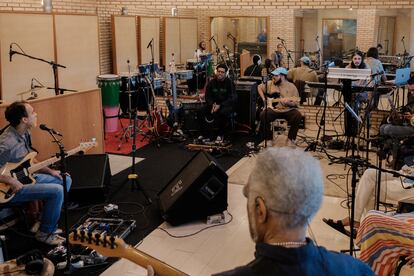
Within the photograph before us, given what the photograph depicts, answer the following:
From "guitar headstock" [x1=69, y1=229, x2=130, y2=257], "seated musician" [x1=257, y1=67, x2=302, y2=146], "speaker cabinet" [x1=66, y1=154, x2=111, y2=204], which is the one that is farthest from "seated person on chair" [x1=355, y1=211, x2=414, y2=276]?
"seated musician" [x1=257, y1=67, x2=302, y2=146]

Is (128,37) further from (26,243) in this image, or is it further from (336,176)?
(26,243)

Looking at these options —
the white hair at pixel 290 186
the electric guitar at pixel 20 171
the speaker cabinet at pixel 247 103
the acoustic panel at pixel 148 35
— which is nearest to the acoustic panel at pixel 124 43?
the acoustic panel at pixel 148 35

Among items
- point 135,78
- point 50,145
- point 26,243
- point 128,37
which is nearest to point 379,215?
point 26,243

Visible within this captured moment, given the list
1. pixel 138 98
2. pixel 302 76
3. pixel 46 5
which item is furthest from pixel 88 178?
pixel 302 76

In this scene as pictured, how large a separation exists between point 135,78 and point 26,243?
4473 millimetres

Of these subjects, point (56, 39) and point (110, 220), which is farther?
point (56, 39)

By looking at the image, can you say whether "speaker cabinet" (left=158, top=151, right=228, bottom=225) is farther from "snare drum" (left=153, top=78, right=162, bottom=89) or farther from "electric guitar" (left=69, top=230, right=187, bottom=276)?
"snare drum" (left=153, top=78, right=162, bottom=89)

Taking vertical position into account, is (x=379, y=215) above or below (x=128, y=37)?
below

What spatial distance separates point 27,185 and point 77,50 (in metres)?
4.94

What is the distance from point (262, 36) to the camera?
11.5 meters

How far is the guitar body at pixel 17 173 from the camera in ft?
13.5

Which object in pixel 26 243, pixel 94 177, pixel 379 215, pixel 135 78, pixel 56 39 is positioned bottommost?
pixel 26 243

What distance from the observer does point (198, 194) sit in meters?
4.62

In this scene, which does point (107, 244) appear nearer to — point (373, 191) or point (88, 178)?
point (373, 191)
